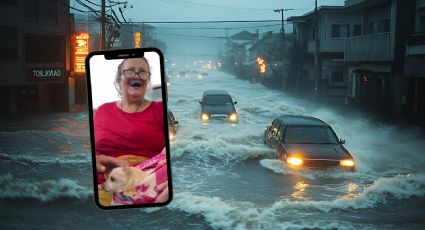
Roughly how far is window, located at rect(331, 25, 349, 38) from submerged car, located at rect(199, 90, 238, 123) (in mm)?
16740

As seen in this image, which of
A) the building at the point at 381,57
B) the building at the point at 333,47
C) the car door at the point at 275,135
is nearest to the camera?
the car door at the point at 275,135

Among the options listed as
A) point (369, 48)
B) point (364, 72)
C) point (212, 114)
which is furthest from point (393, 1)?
point (212, 114)

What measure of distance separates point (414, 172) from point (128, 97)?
582 inches

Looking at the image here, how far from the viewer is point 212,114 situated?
25922 mm

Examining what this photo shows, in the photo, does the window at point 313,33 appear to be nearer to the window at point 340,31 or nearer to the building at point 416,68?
the window at point 340,31

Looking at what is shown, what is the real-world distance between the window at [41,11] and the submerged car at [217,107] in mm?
12136

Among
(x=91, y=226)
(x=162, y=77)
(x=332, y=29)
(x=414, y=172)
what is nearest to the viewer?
(x=162, y=77)

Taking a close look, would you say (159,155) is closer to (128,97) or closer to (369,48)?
(128,97)

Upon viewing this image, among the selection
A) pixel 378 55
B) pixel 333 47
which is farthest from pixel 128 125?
pixel 333 47

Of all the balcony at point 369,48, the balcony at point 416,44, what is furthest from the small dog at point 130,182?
the balcony at point 369,48

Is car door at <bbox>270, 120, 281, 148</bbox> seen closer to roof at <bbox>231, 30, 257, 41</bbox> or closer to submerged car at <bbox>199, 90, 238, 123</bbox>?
submerged car at <bbox>199, 90, 238, 123</bbox>

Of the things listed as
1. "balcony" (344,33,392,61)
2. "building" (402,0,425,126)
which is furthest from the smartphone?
"balcony" (344,33,392,61)

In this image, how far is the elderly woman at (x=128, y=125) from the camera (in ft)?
11.0

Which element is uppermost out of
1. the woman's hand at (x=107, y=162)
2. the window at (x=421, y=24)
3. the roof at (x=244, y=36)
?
the roof at (x=244, y=36)
